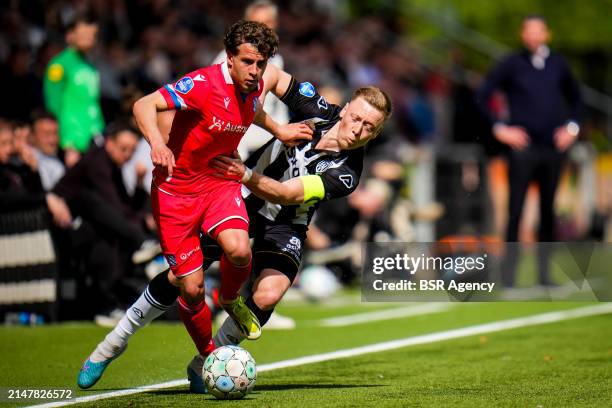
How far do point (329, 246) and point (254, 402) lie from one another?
329 inches

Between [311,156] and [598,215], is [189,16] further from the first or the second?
[311,156]

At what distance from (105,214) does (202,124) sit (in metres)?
4.14

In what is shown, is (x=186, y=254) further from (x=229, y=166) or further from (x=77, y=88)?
(x=77, y=88)

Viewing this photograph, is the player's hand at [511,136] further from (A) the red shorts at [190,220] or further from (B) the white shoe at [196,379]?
(B) the white shoe at [196,379]

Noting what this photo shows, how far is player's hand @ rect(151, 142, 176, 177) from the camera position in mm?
6266

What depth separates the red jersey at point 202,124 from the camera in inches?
264

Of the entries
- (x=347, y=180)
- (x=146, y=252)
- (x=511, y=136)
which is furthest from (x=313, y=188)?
(x=511, y=136)

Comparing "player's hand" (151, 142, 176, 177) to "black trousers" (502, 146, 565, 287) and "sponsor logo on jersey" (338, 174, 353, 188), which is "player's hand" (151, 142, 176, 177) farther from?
"black trousers" (502, 146, 565, 287)

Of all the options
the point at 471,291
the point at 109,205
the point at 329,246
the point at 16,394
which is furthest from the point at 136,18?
the point at 16,394

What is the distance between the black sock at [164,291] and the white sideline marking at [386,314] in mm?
3934

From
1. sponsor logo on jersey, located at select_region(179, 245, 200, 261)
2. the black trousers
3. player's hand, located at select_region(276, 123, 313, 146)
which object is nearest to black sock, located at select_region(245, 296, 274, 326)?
sponsor logo on jersey, located at select_region(179, 245, 200, 261)

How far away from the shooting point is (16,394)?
21.7ft


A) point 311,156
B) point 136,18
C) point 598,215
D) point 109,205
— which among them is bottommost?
point 598,215

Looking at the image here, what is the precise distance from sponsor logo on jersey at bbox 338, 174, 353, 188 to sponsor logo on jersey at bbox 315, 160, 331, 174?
0.16 metres
